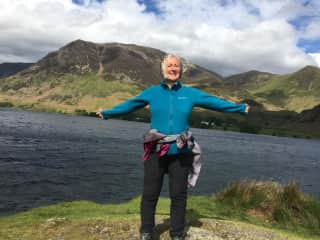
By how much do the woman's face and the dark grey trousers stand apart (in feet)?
5.44

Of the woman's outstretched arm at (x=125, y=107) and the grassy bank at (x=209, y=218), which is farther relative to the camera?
the grassy bank at (x=209, y=218)

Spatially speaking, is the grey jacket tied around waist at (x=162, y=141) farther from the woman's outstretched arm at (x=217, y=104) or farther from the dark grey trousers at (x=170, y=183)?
the woman's outstretched arm at (x=217, y=104)

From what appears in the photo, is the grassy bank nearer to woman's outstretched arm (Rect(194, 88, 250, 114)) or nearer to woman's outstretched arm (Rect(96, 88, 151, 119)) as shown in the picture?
woman's outstretched arm (Rect(96, 88, 151, 119))

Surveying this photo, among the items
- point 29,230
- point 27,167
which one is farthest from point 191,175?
point 27,167

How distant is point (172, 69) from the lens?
26.0 feet

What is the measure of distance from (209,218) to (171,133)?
4608 mm

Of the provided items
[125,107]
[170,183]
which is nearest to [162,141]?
[170,183]

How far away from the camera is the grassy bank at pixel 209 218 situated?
30.5ft

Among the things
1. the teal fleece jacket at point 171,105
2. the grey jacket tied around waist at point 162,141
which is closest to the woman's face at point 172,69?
the teal fleece jacket at point 171,105

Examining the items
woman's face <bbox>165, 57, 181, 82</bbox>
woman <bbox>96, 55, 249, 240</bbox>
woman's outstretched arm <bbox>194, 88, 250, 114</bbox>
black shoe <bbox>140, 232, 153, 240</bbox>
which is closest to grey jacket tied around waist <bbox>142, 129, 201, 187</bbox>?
woman <bbox>96, 55, 249, 240</bbox>

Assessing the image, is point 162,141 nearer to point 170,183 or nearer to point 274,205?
point 170,183

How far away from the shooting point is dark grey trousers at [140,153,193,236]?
782 centimetres

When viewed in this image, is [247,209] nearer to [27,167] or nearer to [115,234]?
[115,234]

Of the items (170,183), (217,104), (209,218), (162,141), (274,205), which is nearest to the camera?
(162,141)
